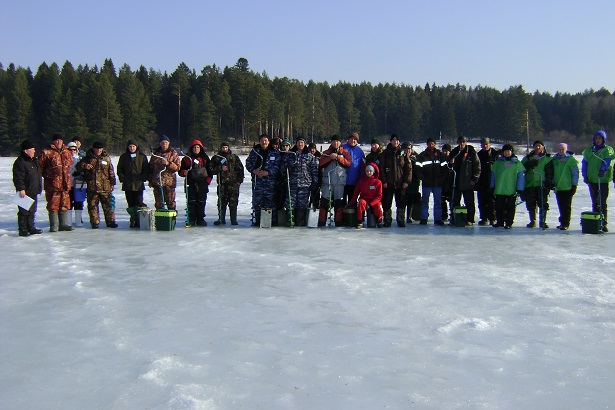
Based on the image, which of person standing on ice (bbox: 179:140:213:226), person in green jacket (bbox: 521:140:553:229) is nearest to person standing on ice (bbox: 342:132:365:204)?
person standing on ice (bbox: 179:140:213:226)

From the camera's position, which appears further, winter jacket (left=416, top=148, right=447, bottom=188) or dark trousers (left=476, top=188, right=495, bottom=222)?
dark trousers (left=476, top=188, right=495, bottom=222)

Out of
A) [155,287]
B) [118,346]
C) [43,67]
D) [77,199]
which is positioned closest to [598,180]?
[155,287]

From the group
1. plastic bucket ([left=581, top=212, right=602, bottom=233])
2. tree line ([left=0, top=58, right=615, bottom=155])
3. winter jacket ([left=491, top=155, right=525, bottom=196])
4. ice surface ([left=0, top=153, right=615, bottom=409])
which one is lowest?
ice surface ([left=0, top=153, right=615, bottom=409])

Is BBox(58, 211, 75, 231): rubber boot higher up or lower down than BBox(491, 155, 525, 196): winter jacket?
lower down

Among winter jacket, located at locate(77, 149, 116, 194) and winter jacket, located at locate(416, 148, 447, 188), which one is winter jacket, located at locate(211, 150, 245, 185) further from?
winter jacket, located at locate(416, 148, 447, 188)

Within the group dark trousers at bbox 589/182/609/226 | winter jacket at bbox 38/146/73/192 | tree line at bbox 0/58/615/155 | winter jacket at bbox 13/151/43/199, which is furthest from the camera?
tree line at bbox 0/58/615/155

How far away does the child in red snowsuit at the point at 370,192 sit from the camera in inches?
396

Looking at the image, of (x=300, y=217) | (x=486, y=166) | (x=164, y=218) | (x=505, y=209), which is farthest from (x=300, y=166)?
(x=505, y=209)

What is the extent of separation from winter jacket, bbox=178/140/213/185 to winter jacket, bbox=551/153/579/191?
6276 millimetres

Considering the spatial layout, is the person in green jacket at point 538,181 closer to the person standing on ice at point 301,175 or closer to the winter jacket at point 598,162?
the winter jacket at point 598,162

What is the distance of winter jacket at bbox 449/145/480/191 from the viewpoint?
10.3 meters

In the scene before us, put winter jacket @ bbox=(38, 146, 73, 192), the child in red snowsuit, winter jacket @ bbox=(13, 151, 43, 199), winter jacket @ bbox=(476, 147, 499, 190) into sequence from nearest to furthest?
1. winter jacket @ bbox=(13, 151, 43, 199)
2. winter jacket @ bbox=(38, 146, 73, 192)
3. the child in red snowsuit
4. winter jacket @ bbox=(476, 147, 499, 190)

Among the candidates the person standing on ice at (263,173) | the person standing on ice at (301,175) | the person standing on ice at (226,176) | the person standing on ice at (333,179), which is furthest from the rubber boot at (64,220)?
the person standing on ice at (333,179)

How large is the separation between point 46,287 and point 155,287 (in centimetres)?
116
